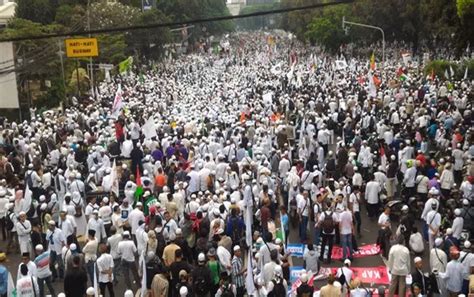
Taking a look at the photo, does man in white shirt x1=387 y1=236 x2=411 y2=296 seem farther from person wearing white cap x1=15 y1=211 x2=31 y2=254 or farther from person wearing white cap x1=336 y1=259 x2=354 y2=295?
person wearing white cap x1=15 y1=211 x2=31 y2=254

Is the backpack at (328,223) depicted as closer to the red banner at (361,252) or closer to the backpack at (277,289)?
the red banner at (361,252)

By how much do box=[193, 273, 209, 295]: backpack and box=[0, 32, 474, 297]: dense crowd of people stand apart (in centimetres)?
2

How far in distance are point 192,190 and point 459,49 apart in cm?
1260

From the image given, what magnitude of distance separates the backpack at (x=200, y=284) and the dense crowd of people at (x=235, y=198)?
2 centimetres

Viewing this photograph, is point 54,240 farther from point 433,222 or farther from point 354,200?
point 433,222

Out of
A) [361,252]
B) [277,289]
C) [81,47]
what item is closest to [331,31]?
[81,47]

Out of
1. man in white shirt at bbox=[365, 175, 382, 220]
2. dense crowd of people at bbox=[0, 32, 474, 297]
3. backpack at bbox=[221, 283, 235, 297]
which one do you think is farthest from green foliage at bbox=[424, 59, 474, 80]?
backpack at bbox=[221, 283, 235, 297]

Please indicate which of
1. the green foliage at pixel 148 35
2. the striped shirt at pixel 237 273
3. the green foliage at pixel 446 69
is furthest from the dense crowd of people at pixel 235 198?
the green foliage at pixel 148 35

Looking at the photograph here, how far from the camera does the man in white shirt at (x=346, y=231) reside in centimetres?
1107

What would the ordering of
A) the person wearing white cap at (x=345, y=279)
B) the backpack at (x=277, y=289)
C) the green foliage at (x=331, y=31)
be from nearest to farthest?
the backpack at (x=277, y=289), the person wearing white cap at (x=345, y=279), the green foliage at (x=331, y=31)

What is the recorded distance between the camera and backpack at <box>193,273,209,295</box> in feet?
29.9

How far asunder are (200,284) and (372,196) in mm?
5466

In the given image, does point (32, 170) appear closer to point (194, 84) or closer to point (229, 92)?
point (229, 92)

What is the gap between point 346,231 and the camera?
11.1 m
